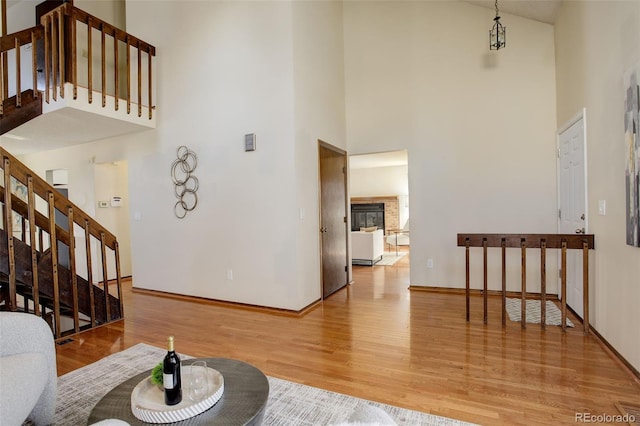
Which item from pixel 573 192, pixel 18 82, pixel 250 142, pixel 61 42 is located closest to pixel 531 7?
pixel 573 192

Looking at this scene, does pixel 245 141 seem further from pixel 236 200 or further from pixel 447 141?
pixel 447 141

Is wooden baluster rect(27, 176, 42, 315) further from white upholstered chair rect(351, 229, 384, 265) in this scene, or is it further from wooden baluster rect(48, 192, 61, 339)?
white upholstered chair rect(351, 229, 384, 265)

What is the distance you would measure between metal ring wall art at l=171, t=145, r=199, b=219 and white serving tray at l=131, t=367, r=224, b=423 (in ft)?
10.3

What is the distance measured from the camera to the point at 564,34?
3684mm

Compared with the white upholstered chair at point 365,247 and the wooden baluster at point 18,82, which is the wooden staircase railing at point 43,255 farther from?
the white upholstered chair at point 365,247

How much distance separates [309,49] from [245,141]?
138cm

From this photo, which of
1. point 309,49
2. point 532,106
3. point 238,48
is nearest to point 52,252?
point 238,48

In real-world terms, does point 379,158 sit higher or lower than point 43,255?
higher

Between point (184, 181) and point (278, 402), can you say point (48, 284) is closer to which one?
A: point (184, 181)

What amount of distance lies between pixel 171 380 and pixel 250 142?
3.00 m

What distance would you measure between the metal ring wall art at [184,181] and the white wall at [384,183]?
6.19 m

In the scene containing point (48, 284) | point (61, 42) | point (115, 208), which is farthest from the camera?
point (115, 208)

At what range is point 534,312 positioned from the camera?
3.61 m

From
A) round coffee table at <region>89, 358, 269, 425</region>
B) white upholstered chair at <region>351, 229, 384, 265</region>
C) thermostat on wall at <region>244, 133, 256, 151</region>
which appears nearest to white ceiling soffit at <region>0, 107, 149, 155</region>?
thermostat on wall at <region>244, 133, 256, 151</region>
